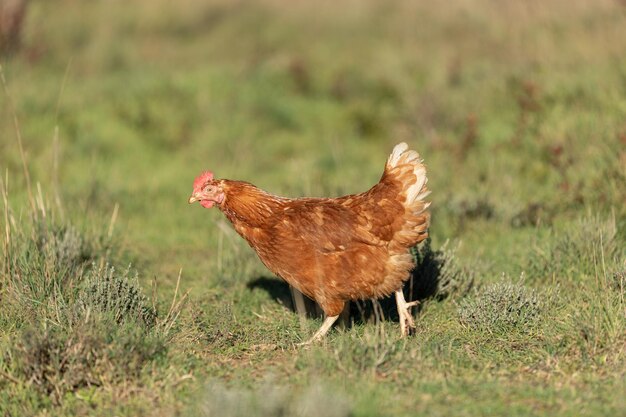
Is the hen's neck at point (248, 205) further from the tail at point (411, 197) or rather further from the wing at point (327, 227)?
the tail at point (411, 197)

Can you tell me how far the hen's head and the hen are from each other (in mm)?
287

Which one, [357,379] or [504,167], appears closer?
[357,379]

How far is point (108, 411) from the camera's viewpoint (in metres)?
4.61

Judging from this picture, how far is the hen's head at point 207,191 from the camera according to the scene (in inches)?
228

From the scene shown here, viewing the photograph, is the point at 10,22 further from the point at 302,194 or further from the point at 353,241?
the point at 353,241

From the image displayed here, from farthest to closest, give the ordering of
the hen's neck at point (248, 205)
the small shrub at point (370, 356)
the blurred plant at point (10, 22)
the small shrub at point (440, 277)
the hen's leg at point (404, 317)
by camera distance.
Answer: the blurred plant at point (10, 22) → the small shrub at point (440, 277) → the hen's neck at point (248, 205) → the hen's leg at point (404, 317) → the small shrub at point (370, 356)

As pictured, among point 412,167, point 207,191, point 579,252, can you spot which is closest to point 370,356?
point 412,167

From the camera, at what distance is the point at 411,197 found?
5.50 metres

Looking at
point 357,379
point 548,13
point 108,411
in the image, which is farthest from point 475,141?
point 108,411

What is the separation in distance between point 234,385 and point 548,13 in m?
8.67

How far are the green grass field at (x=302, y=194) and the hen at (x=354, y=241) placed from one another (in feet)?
1.02

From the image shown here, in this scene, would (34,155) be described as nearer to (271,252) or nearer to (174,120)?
(174,120)

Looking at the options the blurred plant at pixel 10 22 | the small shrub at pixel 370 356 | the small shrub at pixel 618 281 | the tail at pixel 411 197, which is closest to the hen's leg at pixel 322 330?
the small shrub at pixel 370 356

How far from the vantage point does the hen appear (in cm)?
549
